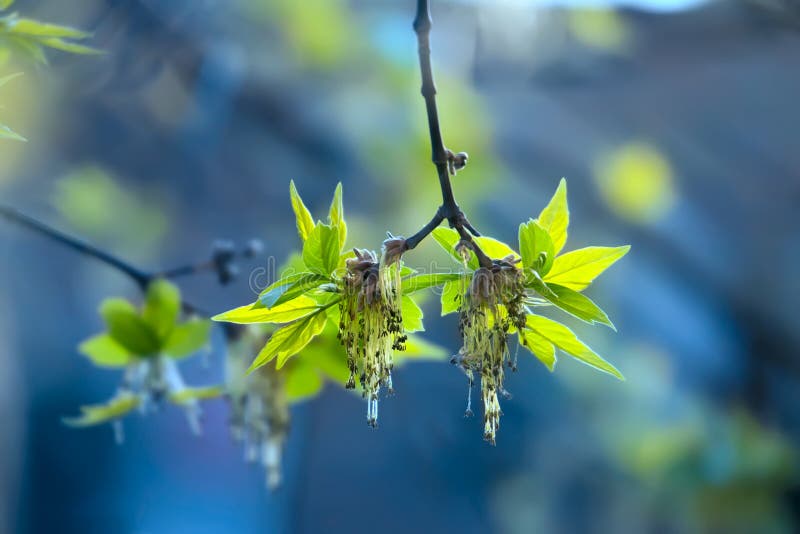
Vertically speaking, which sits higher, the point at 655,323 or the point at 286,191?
the point at 286,191

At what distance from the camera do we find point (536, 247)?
356 mm

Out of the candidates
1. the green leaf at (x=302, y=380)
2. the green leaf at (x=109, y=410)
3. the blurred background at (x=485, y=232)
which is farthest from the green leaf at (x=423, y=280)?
the blurred background at (x=485, y=232)

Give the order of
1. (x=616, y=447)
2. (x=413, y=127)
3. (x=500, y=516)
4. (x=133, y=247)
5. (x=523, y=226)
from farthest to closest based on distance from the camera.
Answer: (x=500, y=516)
(x=616, y=447)
(x=133, y=247)
(x=413, y=127)
(x=523, y=226)

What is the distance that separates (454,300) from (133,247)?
4.54ft

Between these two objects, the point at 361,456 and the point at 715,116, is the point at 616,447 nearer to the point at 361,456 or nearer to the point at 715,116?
the point at 361,456

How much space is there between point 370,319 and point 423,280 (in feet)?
0.14

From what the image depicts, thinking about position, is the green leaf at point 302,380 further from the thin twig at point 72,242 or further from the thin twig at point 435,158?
the thin twig at point 435,158

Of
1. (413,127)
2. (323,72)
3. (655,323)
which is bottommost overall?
(655,323)

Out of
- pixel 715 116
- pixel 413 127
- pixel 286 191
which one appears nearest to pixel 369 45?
pixel 413 127

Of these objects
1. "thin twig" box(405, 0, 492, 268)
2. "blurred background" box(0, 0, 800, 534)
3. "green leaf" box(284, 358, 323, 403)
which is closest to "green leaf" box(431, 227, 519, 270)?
"thin twig" box(405, 0, 492, 268)

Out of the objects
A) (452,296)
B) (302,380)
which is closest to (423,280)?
(452,296)

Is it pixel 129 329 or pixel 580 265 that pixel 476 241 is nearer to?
pixel 580 265

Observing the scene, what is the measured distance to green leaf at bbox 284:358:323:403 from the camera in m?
0.60

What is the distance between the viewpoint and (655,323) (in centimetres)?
188
